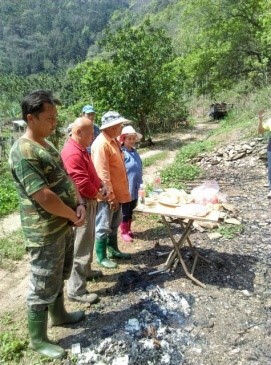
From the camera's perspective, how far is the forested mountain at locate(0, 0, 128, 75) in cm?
11206

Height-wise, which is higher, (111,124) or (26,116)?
(26,116)

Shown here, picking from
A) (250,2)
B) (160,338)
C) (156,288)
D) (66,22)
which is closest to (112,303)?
(156,288)

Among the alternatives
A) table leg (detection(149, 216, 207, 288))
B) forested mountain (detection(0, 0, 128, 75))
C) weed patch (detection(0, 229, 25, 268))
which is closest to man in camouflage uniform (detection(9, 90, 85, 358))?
table leg (detection(149, 216, 207, 288))

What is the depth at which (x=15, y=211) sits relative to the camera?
730 cm

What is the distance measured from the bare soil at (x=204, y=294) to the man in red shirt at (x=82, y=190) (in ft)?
0.68

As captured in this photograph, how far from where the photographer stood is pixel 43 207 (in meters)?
2.46

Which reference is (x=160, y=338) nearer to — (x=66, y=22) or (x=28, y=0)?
(x=66, y=22)

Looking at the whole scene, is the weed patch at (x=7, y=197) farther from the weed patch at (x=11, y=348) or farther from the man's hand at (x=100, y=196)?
the weed patch at (x=11, y=348)

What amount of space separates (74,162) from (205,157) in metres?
7.03

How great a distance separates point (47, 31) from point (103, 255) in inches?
5986

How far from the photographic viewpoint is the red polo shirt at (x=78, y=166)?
128 inches

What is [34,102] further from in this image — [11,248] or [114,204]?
[11,248]

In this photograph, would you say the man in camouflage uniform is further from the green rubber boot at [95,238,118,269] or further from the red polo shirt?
the green rubber boot at [95,238,118,269]

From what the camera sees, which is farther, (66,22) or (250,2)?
(66,22)
